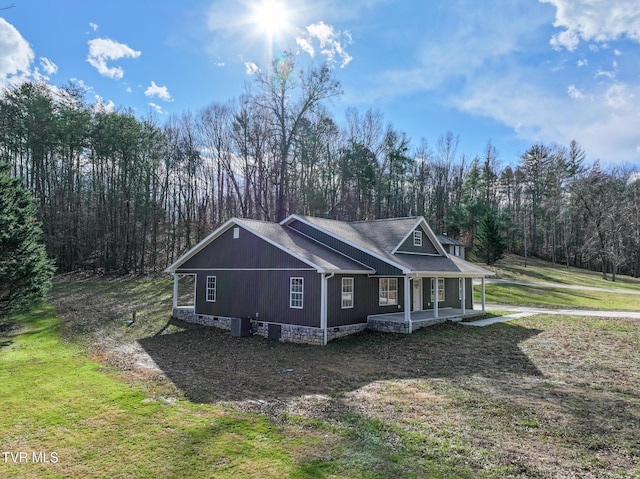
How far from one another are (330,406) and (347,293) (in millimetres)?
7646

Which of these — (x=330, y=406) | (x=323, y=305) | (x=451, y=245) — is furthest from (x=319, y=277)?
(x=451, y=245)

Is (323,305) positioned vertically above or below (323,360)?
above

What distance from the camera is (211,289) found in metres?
17.5

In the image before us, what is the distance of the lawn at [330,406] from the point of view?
16.4 feet

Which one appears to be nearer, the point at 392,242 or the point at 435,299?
the point at 435,299

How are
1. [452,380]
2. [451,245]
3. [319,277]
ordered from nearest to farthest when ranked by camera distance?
1. [452,380]
2. [319,277]
3. [451,245]

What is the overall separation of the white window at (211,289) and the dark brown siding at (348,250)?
169 inches

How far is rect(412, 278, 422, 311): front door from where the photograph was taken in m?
18.0

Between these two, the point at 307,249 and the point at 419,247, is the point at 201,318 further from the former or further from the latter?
the point at 419,247

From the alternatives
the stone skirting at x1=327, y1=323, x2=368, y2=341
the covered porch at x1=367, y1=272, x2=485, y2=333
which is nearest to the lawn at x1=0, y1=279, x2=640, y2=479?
the stone skirting at x1=327, y1=323, x2=368, y2=341

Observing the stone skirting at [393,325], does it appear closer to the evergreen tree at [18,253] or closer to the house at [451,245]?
the evergreen tree at [18,253]

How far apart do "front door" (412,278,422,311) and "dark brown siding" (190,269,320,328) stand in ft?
20.0

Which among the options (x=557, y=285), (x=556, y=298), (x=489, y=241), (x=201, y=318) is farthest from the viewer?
(x=489, y=241)

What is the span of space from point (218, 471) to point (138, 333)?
40.3 feet
